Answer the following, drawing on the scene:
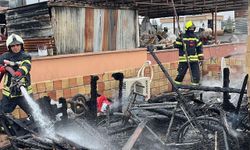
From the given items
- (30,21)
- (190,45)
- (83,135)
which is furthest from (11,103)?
(30,21)

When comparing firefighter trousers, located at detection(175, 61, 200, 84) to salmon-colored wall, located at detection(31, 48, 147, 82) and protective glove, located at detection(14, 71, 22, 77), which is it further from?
protective glove, located at detection(14, 71, 22, 77)

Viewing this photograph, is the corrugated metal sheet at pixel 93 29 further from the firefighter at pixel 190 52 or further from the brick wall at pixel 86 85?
the firefighter at pixel 190 52

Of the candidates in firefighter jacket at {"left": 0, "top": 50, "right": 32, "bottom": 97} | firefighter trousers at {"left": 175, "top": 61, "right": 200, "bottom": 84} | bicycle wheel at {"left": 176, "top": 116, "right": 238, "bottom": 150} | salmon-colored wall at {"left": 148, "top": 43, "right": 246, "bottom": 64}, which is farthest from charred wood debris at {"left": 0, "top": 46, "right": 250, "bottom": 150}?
salmon-colored wall at {"left": 148, "top": 43, "right": 246, "bottom": 64}

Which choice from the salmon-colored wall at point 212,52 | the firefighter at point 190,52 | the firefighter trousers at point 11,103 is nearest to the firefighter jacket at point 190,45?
the firefighter at point 190,52

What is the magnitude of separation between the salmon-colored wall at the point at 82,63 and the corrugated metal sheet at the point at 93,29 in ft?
7.96

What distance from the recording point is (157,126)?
578cm

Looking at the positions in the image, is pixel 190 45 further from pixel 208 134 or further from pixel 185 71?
pixel 208 134

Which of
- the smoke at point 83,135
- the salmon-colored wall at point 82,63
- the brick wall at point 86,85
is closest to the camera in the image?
the smoke at point 83,135

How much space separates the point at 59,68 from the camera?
7.82m

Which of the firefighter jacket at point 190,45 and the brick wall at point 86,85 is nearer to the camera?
the brick wall at point 86,85

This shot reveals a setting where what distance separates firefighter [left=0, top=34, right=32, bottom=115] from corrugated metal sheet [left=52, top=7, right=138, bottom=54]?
484 cm

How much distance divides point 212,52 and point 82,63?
7.25 metres

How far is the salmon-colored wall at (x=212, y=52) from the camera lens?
11.0m

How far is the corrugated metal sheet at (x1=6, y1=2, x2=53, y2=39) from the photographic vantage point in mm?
10500
